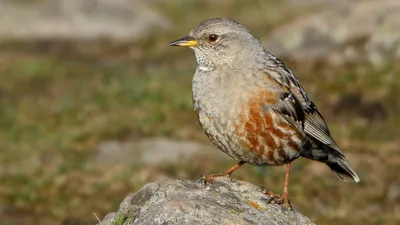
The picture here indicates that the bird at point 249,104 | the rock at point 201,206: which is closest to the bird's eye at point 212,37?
the bird at point 249,104

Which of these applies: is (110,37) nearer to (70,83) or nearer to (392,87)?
(70,83)

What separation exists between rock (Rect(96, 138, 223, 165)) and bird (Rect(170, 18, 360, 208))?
16.5 ft

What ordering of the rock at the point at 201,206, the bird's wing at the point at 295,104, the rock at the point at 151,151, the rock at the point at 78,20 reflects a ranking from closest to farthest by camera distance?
the rock at the point at 201,206 → the bird's wing at the point at 295,104 → the rock at the point at 151,151 → the rock at the point at 78,20

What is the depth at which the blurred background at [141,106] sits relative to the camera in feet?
45.6

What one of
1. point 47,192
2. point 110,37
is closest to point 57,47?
point 110,37

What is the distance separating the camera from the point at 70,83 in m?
20.9

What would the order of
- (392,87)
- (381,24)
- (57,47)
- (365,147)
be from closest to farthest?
(365,147) < (392,87) < (381,24) < (57,47)

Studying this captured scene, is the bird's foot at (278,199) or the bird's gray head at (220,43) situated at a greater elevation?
the bird's gray head at (220,43)

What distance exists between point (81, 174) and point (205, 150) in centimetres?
223

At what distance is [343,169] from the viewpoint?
10789 mm

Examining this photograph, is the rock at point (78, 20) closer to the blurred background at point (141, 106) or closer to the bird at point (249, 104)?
the blurred background at point (141, 106)

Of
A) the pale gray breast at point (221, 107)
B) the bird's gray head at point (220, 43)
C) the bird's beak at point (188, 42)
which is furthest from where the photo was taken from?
the bird's beak at point (188, 42)

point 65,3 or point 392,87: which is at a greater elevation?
point 65,3

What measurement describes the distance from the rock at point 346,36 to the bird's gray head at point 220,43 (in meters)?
10.2
